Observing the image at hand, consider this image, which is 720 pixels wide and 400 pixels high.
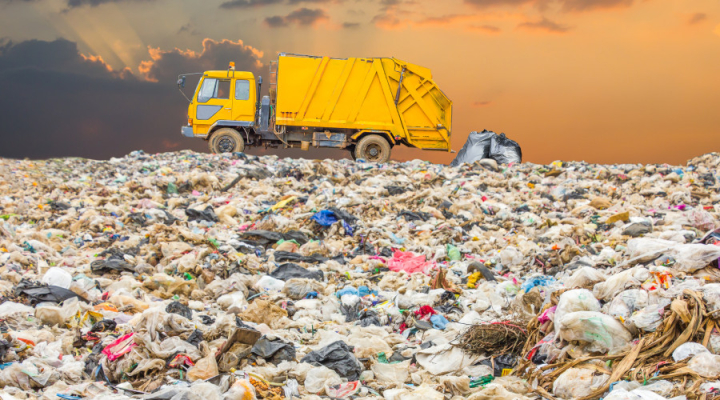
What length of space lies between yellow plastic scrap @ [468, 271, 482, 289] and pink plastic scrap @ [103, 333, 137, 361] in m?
3.48

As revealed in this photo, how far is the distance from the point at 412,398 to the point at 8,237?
6.52 meters

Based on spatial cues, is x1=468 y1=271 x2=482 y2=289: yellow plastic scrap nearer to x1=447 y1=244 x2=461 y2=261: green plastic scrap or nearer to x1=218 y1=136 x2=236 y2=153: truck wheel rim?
x1=447 y1=244 x2=461 y2=261: green plastic scrap

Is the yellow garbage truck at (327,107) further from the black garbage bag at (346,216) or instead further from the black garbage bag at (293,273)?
the black garbage bag at (293,273)

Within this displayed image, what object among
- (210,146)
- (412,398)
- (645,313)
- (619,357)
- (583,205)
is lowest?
(412,398)

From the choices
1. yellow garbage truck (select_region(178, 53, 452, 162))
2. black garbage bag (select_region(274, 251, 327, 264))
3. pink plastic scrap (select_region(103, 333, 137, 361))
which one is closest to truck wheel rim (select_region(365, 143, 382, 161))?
yellow garbage truck (select_region(178, 53, 452, 162))

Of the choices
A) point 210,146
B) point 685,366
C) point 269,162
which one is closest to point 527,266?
point 685,366

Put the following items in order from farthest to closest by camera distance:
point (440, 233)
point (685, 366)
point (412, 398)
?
point (440, 233) < point (412, 398) < point (685, 366)

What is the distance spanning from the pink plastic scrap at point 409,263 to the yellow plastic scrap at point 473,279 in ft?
1.88

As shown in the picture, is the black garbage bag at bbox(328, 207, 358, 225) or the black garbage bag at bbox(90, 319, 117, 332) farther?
the black garbage bag at bbox(328, 207, 358, 225)

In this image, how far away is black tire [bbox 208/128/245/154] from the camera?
13.8 meters

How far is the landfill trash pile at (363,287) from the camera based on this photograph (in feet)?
10.7

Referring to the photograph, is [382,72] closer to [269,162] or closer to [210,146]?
[269,162]


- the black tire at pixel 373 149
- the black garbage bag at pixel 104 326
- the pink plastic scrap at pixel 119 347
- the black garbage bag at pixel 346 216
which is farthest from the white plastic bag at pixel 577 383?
the black tire at pixel 373 149

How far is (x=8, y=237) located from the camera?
7.15 m
